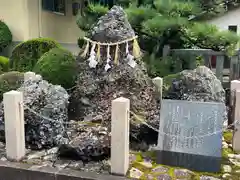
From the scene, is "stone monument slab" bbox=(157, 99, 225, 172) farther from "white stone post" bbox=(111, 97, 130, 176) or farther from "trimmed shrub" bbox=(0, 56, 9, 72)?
"trimmed shrub" bbox=(0, 56, 9, 72)

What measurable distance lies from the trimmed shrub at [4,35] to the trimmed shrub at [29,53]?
10.6 feet

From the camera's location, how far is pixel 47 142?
404 cm

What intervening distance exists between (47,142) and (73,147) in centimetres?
64

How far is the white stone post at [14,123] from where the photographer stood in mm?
3514

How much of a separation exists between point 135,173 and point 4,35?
8153mm

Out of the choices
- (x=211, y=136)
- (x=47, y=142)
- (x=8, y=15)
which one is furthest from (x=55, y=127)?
(x=8, y=15)

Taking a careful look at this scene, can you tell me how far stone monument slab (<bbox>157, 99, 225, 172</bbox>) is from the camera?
11.7ft

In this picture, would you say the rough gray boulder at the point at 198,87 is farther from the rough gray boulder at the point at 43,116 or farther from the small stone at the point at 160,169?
the rough gray boulder at the point at 43,116

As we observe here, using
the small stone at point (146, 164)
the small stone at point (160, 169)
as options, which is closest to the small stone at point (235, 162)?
the small stone at point (160, 169)

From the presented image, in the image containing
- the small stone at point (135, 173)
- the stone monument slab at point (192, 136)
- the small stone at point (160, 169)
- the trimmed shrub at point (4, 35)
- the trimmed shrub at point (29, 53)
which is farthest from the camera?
the trimmed shrub at point (4, 35)

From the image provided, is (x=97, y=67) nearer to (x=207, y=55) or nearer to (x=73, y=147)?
(x=73, y=147)

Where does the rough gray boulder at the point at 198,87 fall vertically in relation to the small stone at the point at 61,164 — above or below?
above

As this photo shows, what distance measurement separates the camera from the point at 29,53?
6906 mm

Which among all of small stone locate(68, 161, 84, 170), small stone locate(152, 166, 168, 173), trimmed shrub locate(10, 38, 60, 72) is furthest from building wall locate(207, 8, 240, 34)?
small stone locate(68, 161, 84, 170)
